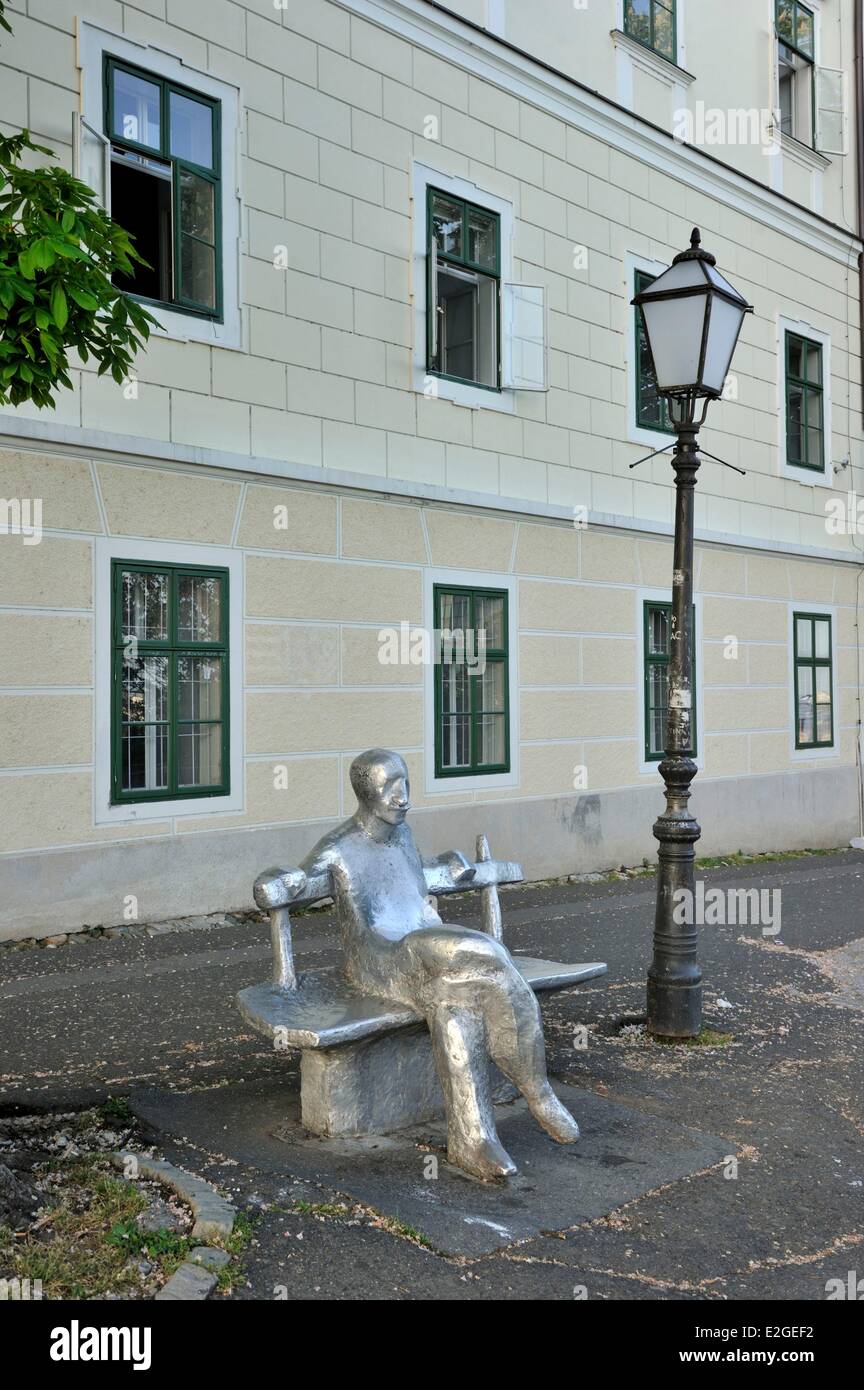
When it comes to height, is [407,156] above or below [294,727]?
above

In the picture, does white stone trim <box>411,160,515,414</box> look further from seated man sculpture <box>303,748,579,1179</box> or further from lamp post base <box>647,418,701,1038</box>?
seated man sculpture <box>303,748,579,1179</box>

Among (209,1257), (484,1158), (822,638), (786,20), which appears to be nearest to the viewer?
(209,1257)

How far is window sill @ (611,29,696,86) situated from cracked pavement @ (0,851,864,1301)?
8.54 meters

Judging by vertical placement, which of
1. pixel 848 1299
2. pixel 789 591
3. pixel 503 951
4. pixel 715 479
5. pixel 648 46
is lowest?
pixel 848 1299

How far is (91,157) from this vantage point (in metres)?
8.11

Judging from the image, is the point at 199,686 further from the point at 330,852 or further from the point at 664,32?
the point at 664,32

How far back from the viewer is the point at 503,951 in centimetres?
391

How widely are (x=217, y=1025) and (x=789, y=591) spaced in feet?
34.8

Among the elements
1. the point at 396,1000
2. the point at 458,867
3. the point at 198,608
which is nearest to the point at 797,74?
the point at 198,608

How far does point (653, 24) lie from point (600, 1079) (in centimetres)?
1166

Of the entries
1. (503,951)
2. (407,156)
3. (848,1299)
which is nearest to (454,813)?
(407,156)

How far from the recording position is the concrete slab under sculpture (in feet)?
12.6

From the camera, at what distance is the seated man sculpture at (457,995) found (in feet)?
12.5
